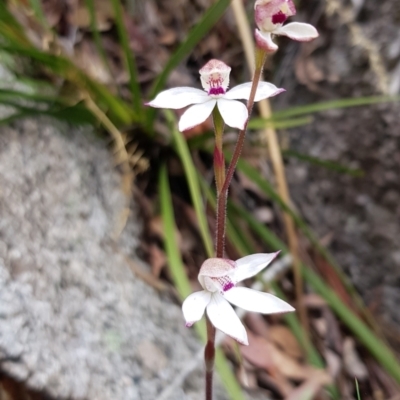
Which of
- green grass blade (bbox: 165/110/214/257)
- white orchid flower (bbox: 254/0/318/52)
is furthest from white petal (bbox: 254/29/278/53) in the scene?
green grass blade (bbox: 165/110/214/257)

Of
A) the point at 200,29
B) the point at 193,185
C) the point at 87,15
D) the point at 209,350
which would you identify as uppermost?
the point at 87,15

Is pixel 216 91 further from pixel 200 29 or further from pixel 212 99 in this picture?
pixel 200 29

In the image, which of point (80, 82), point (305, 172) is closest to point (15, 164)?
point (80, 82)

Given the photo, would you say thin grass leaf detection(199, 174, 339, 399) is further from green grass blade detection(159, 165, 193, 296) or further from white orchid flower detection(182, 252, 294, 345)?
white orchid flower detection(182, 252, 294, 345)

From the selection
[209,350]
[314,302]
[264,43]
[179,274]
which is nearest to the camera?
[264,43]

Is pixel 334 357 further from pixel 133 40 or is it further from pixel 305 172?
A: pixel 133 40

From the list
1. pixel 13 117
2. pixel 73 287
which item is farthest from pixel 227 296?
pixel 13 117

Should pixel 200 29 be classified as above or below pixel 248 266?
above
